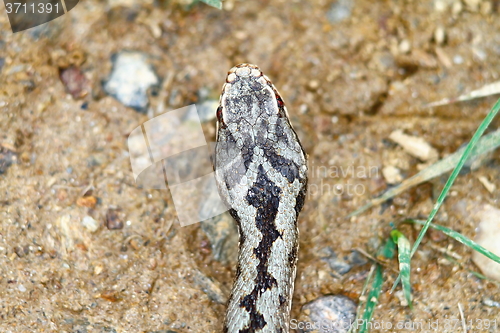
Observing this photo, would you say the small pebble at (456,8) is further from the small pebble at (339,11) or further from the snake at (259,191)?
the snake at (259,191)

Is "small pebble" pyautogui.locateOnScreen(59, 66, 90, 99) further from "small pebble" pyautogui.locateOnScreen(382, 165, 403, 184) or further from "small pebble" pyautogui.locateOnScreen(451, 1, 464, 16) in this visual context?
"small pebble" pyautogui.locateOnScreen(451, 1, 464, 16)

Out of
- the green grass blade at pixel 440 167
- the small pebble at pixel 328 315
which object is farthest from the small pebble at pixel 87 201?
the green grass blade at pixel 440 167

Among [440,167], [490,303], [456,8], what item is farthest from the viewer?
[456,8]

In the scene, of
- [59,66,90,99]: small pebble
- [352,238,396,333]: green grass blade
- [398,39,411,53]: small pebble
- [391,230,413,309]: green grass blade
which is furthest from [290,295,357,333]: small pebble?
[59,66,90,99]: small pebble

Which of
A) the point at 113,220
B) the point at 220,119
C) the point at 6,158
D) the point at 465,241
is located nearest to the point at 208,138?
the point at 220,119

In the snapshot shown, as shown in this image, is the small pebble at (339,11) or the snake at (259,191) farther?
the small pebble at (339,11)

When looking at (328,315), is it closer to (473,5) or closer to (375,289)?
(375,289)

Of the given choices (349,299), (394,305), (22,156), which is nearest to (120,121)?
(22,156)
